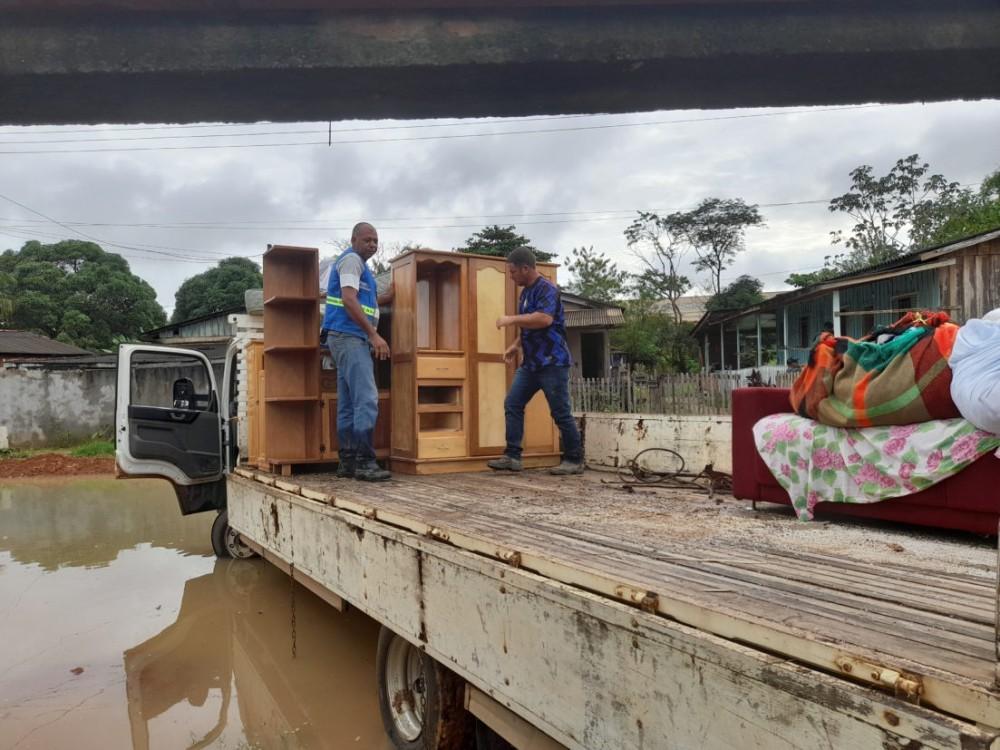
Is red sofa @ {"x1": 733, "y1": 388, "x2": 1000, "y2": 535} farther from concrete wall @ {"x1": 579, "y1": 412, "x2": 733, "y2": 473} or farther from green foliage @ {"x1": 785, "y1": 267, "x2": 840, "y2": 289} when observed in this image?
green foliage @ {"x1": 785, "y1": 267, "x2": 840, "y2": 289}

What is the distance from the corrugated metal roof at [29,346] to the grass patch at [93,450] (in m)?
10.0

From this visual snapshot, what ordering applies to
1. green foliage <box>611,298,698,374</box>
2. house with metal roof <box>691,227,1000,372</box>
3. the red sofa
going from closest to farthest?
the red sofa → house with metal roof <box>691,227,1000,372</box> → green foliage <box>611,298,698,374</box>

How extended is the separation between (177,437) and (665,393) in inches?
305

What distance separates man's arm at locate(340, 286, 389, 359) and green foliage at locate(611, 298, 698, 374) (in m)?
21.6

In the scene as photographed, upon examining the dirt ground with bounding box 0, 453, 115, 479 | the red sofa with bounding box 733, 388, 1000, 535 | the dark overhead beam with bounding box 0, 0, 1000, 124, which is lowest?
the dirt ground with bounding box 0, 453, 115, 479

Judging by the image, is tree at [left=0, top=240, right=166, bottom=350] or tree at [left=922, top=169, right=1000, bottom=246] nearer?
tree at [left=922, top=169, right=1000, bottom=246]

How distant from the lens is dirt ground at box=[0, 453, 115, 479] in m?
15.4

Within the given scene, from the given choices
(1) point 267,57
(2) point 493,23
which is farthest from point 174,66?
(2) point 493,23

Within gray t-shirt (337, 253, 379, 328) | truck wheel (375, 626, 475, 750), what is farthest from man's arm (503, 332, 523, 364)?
truck wheel (375, 626, 475, 750)

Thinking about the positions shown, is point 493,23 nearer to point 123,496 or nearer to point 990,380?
point 990,380

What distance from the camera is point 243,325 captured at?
22.3 feet

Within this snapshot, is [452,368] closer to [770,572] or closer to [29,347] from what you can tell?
[770,572]

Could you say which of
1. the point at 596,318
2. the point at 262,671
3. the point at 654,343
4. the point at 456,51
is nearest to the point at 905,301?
the point at 596,318

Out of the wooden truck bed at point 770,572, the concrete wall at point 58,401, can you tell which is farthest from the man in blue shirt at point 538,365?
the concrete wall at point 58,401
